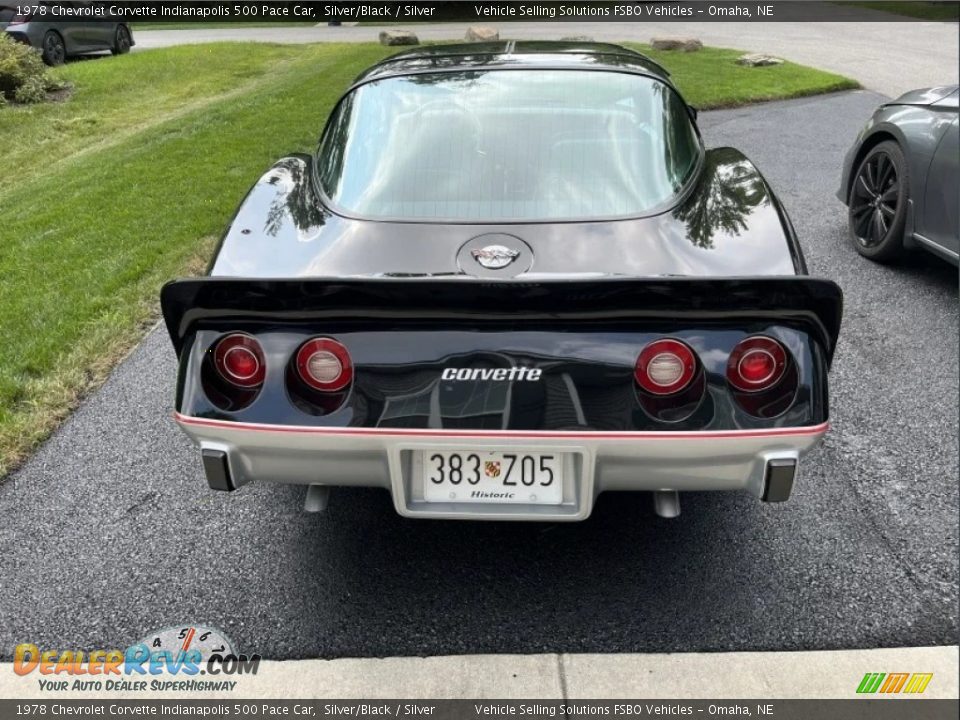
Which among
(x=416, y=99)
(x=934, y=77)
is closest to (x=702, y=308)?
(x=416, y=99)

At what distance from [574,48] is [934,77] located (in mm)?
10567

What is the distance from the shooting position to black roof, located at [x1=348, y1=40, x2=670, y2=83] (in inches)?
118

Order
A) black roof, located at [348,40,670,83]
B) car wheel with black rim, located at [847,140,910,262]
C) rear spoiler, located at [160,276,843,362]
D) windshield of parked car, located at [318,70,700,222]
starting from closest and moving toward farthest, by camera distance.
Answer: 1. rear spoiler, located at [160,276,843,362]
2. windshield of parked car, located at [318,70,700,222]
3. black roof, located at [348,40,670,83]
4. car wheel with black rim, located at [847,140,910,262]

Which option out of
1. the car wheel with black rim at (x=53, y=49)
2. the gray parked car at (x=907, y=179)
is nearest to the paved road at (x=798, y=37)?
the car wheel with black rim at (x=53, y=49)

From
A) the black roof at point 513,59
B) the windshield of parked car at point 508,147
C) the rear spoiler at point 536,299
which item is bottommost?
the rear spoiler at point 536,299

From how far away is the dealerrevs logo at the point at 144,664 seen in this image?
2150 millimetres

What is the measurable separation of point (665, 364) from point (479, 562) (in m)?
0.96

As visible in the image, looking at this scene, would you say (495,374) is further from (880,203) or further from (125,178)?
(125,178)

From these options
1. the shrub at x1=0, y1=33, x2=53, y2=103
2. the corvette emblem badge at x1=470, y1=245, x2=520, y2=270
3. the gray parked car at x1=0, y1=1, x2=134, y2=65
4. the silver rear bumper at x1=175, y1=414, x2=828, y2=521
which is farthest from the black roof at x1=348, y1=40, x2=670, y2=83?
the gray parked car at x1=0, y1=1, x2=134, y2=65

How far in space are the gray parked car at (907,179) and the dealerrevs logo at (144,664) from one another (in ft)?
12.8

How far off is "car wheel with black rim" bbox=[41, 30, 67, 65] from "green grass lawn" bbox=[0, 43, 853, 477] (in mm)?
629

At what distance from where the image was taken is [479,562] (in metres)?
2.51

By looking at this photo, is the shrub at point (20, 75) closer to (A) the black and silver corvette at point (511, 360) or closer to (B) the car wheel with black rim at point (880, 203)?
(A) the black and silver corvette at point (511, 360)

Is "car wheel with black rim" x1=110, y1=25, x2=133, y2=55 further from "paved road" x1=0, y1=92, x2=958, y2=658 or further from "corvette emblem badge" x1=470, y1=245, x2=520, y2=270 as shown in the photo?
"corvette emblem badge" x1=470, y1=245, x2=520, y2=270
